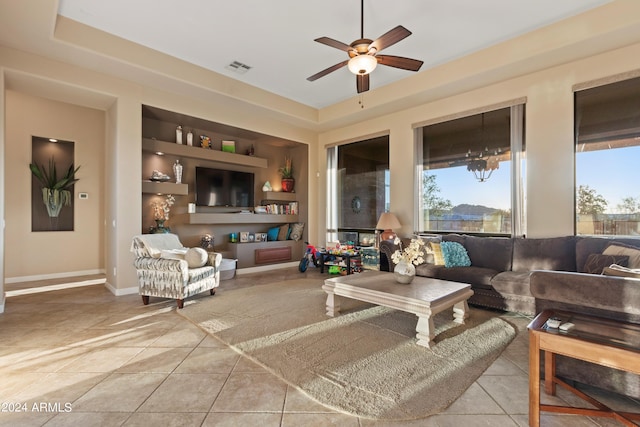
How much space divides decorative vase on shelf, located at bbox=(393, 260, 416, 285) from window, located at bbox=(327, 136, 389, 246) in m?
2.75

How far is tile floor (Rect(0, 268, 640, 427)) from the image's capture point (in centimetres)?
159

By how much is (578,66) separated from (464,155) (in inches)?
65.5

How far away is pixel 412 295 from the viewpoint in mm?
2646

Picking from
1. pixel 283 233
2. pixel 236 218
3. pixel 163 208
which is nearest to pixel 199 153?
pixel 163 208

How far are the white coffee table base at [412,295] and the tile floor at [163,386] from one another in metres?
0.54

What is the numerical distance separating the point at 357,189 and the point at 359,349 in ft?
13.9

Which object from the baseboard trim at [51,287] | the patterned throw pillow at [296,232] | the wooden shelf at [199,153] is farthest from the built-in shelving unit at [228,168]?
the baseboard trim at [51,287]

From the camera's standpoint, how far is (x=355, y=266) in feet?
18.3

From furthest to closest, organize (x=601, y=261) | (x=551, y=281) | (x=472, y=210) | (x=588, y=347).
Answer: (x=472, y=210), (x=601, y=261), (x=551, y=281), (x=588, y=347)

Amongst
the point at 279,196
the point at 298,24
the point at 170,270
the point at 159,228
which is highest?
the point at 298,24

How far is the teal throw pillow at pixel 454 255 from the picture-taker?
3.97m

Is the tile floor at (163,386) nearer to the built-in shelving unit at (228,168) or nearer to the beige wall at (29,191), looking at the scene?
the built-in shelving unit at (228,168)

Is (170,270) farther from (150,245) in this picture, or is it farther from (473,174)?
(473,174)

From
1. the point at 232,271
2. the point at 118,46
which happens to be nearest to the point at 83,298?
the point at 232,271
